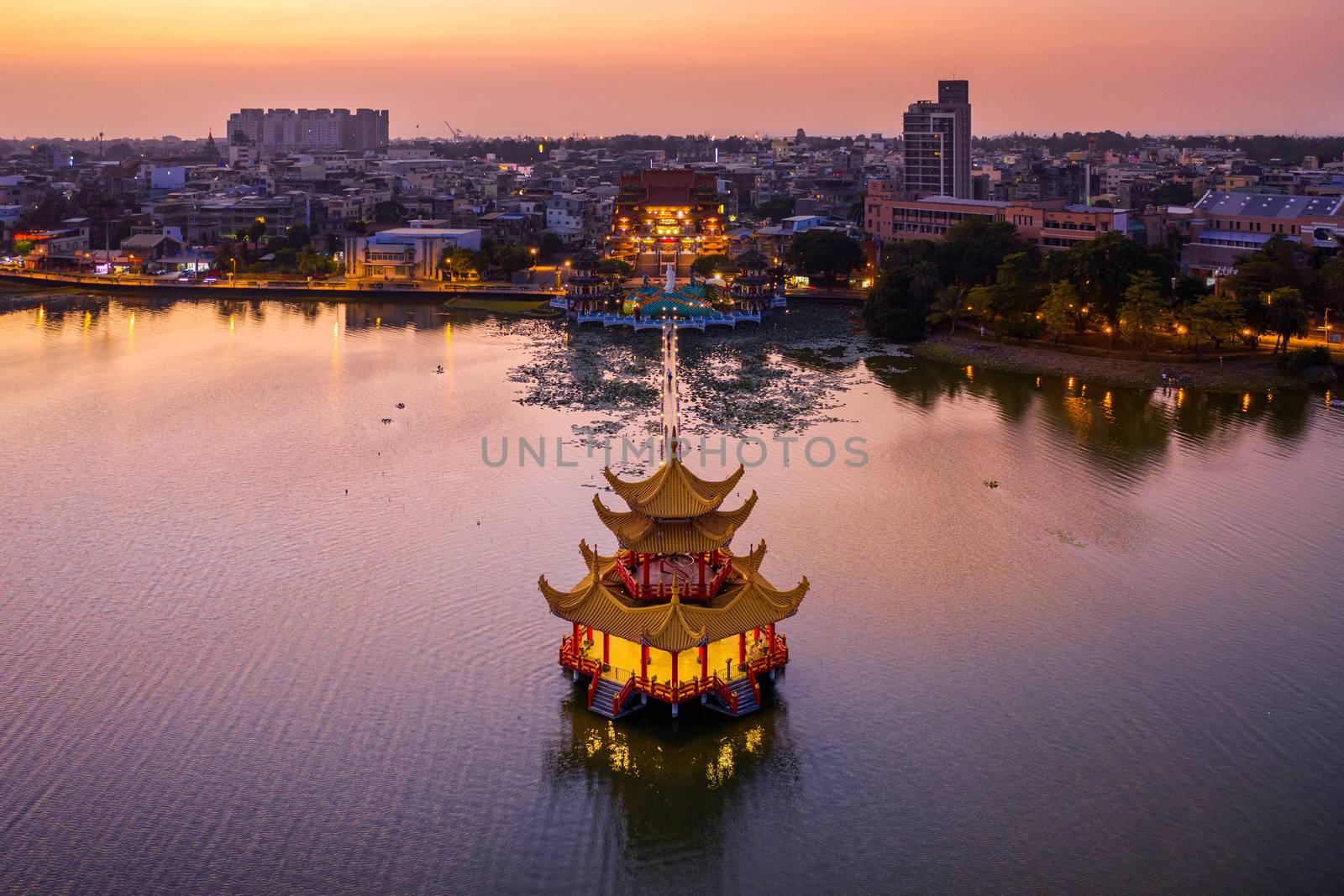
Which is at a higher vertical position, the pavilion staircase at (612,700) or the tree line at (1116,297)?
the tree line at (1116,297)

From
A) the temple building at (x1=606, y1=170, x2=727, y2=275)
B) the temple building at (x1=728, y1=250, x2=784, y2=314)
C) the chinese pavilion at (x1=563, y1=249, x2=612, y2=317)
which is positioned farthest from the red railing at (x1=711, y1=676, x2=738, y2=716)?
the temple building at (x1=606, y1=170, x2=727, y2=275)

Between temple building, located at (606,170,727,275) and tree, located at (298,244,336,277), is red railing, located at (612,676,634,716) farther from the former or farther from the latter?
temple building, located at (606,170,727,275)

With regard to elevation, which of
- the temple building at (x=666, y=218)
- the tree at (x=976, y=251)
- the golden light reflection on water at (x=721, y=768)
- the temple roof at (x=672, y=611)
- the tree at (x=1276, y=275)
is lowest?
the golden light reflection on water at (x=721, y=768)

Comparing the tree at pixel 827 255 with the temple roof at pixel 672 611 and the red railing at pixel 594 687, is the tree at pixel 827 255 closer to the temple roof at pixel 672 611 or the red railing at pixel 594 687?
the temple roof at pixel 672 611

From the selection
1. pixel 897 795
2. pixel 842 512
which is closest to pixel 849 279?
pixel 842 512

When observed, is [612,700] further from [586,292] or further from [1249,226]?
[1249,226]

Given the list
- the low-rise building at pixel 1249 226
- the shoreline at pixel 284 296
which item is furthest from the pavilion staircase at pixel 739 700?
the shoreline at pixel 284 296
